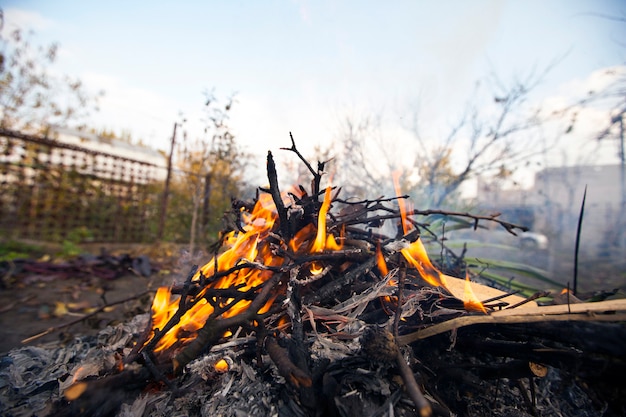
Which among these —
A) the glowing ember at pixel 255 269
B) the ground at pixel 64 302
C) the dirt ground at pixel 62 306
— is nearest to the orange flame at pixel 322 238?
the glowing ember at pixel 255 269

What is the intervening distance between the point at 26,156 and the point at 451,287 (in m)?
8.85

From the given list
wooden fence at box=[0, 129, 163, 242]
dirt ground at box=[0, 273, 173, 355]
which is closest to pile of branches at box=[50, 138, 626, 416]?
dirt ground at box=[0, 273, 173, 355]

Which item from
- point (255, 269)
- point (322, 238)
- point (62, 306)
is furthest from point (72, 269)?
point (322, 238)

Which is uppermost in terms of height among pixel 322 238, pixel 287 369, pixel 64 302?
pixel 322 238

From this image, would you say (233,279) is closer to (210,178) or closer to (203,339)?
(203,339)

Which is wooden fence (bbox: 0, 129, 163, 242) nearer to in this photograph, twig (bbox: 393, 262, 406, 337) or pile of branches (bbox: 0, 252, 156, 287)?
pile of branches (bbox: 0, 252, 156, 287)

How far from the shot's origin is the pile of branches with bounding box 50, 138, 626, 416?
45.1 inches

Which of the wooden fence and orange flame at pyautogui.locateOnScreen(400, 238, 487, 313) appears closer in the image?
orange flame at pyautogui.locateOnScreen(400, 238, 487, 313)

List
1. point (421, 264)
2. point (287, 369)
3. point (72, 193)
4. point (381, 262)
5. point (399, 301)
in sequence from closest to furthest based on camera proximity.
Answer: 1. point (287, 369)
2. point (399, 301)
3. point (381, 262)
4. point (421, 264)
5. point (72, 193)

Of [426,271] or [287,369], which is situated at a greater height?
[426,271]

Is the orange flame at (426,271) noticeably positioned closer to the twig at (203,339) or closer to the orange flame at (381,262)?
the orange flame at (381,262)

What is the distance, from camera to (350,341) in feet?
4.68

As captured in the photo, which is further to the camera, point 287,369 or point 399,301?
point 399,301

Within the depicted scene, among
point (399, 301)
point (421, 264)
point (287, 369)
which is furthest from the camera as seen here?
point (421, 264)
